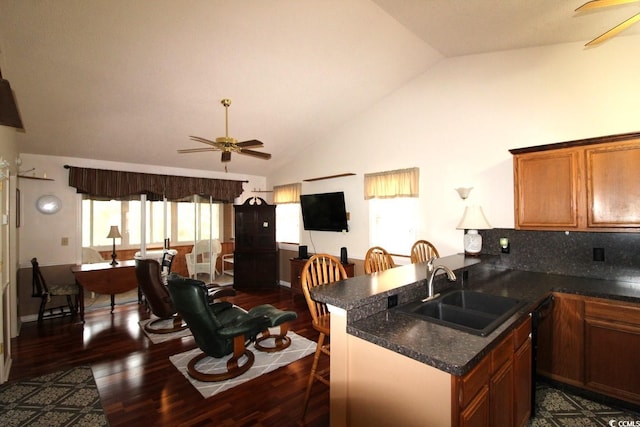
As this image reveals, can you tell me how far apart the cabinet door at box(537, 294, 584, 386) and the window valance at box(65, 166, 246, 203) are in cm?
529

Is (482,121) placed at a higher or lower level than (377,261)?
higher

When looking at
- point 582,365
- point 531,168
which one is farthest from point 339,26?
point 582,365

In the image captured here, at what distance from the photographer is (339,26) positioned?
2.76 m

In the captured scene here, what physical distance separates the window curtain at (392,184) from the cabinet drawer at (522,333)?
226cm

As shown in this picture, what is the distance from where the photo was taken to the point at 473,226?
10.00 feet

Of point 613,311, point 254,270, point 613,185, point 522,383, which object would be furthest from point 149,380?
point 613,185

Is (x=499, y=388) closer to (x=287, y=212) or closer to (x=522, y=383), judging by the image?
(x=522, y=383)

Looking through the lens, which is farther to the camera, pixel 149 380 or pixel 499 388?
pixel 149 380

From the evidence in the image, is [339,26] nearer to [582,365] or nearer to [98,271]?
[582,365]

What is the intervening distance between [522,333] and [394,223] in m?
2.57

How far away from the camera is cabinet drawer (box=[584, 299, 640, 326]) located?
6.50 ft

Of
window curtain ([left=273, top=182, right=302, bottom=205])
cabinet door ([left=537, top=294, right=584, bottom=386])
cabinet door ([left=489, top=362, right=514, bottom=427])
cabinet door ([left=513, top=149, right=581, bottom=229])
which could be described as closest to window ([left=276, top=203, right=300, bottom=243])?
window curtain ([left=273, top=182, right=302, bottom=205])

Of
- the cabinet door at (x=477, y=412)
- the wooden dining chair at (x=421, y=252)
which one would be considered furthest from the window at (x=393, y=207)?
the cabinet door at (x=477, y=412)

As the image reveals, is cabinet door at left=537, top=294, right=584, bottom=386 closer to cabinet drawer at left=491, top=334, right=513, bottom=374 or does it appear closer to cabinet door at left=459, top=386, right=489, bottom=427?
cabinet drawer at left=491, top=334, right=513, bottom=374
